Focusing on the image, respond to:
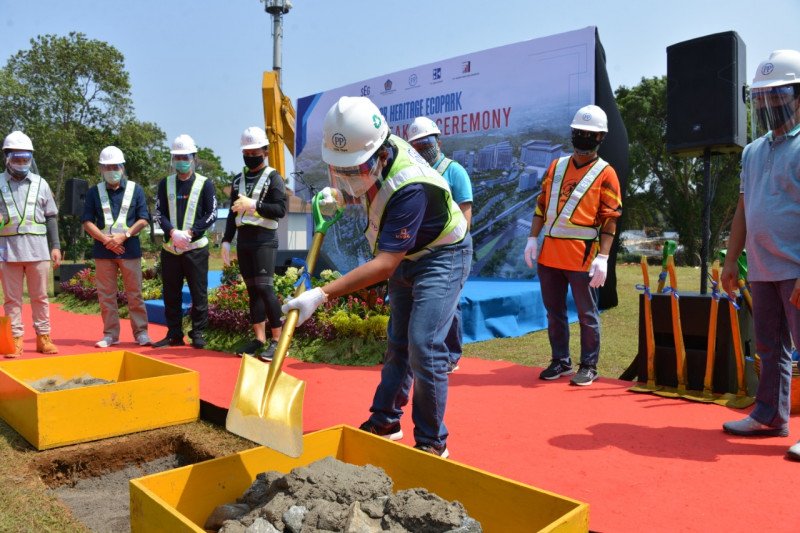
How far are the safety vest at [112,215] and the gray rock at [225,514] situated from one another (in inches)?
173

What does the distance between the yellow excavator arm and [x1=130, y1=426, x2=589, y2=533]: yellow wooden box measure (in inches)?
385

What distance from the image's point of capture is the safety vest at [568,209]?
4484 millimetres

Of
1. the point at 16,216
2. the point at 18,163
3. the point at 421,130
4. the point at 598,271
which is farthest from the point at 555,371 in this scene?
the point at 18,163

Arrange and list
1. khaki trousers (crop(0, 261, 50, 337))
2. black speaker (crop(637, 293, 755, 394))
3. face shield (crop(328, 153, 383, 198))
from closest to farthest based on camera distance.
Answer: face shield (crop(328, 153, 383, 198)) → black speaker (crop(637, 293, 755, 394)) → khaki trousers (crop(0, 261, 50, 337))

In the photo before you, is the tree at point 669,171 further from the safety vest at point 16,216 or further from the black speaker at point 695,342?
the safety vest at point 16,216

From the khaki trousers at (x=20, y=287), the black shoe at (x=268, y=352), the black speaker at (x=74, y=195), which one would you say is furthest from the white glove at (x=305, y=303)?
the black speaker at (x=74, y=195)

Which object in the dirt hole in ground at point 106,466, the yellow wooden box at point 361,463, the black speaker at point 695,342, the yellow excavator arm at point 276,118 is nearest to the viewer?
the yellow wooden box at point 361,463

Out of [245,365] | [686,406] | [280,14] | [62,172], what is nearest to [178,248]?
[245,365]

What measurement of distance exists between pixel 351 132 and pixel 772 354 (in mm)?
2457

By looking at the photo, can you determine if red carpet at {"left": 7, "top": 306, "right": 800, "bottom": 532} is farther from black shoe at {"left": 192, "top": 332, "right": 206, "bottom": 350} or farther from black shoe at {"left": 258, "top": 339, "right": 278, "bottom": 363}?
black shoe at {"left": 192, "top": 332, "right": 206, "bottom": 350}

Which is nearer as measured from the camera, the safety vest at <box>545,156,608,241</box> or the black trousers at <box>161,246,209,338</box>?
the safety vest at <box>545,156,608,241</box>

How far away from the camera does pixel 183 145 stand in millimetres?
5895

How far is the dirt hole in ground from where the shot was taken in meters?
3.00

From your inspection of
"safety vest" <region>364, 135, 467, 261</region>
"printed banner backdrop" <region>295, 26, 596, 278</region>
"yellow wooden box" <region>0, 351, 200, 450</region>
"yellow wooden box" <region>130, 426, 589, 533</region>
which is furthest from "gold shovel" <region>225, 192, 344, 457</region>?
"printed banner backdrop" <region>295, 26, 596, 278</region>
